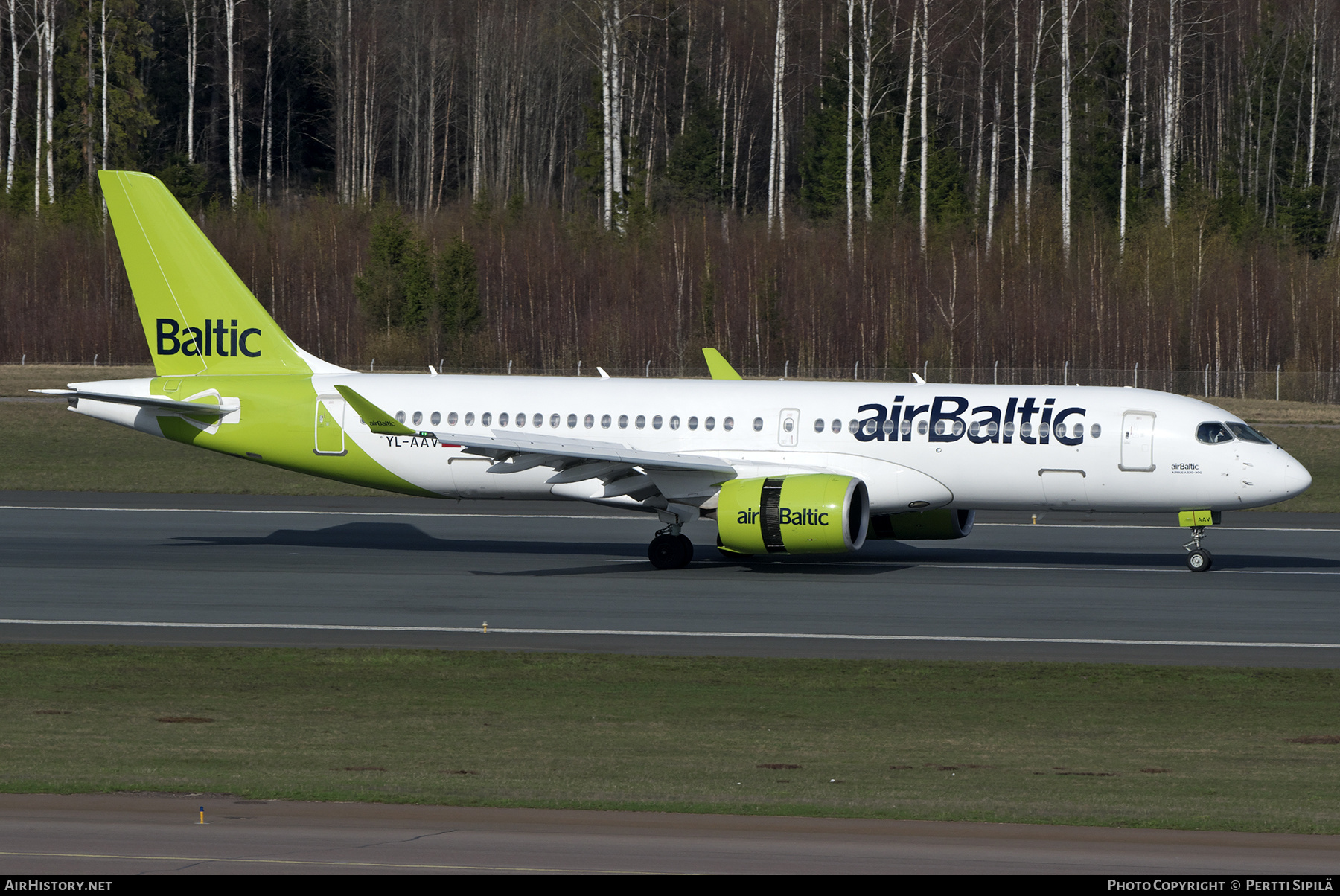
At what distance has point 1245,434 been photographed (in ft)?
93.0

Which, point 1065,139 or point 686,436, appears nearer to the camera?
point 686,436

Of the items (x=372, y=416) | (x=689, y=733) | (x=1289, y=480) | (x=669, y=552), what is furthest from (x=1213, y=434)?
(x=689, y=733)

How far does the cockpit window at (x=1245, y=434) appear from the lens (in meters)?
28.2

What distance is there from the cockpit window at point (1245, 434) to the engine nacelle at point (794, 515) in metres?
7.07

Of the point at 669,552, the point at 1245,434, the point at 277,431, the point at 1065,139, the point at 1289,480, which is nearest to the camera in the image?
the point at 1289,480

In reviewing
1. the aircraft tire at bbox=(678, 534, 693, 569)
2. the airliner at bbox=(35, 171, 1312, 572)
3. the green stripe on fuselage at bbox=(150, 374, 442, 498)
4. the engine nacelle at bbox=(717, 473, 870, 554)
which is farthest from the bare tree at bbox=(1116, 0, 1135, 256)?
the green stripe on fuselage at bbox=(150, 374, 442, 498)

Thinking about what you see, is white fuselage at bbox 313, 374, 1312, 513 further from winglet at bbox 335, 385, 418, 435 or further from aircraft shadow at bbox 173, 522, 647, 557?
winglet at bbox 335, 385, 418, 435

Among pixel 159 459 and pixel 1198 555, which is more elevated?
pixel 159 459

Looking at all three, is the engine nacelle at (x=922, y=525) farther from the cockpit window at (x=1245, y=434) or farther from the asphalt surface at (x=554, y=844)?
the asphalt surface at (x=554, y=844)

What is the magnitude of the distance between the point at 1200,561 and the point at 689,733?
15812 millimetres

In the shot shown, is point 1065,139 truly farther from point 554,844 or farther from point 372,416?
point 554,844

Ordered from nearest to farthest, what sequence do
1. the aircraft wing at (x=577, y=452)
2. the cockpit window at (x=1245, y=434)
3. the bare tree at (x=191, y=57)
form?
the aircraft wing at (x=577, y=452)
the cockpit window at (x=1245, y=434)
the bare tree at (x=191, y=57)

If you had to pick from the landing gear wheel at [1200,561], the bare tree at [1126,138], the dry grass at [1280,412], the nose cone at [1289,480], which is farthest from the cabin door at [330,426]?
the bare tree at [1126,138]

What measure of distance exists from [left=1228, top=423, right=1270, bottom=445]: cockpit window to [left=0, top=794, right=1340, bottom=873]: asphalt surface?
59.4ft
